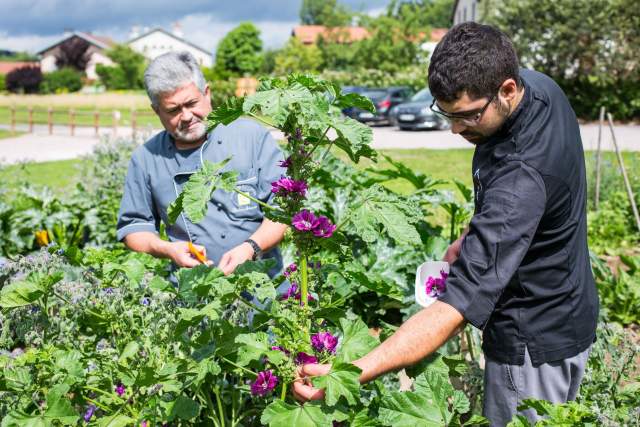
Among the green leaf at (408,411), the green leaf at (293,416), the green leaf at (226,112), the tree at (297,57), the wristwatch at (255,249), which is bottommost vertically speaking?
the tree at (297,57)

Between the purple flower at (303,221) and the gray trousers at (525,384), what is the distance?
2.61ft

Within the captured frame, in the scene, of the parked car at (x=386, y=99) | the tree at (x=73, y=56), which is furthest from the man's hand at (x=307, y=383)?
the tree at (x=73, y=56)

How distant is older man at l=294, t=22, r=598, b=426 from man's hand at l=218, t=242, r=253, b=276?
2.90 ft

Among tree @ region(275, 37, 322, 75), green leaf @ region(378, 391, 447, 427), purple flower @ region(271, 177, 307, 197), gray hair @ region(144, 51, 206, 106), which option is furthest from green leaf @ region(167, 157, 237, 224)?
tree @ region(275, 37, 322, 75)

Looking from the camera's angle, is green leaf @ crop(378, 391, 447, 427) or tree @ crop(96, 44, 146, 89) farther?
tree @ crop(96, 44, 146, 89)

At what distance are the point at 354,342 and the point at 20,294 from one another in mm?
1017

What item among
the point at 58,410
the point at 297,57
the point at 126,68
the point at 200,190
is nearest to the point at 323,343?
the point at 200,190

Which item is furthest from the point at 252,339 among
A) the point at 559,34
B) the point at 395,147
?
the point at 559,34

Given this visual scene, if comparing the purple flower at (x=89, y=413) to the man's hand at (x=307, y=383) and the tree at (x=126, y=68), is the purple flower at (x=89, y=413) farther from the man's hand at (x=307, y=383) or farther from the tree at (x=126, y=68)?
the tree at (x=126, y=68)

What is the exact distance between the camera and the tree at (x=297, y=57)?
50.3 metres

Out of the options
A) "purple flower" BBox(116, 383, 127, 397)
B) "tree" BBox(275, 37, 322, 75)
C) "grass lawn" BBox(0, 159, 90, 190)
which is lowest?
"tree" BBox(275, 37, 322, 75)

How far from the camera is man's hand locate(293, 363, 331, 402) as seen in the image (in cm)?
166

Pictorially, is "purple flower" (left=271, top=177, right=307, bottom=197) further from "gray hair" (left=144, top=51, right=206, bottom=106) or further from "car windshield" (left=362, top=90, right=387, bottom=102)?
"car windshield" (left=362, top=90, right=387, bottom=102)

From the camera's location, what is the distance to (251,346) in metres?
1.70
